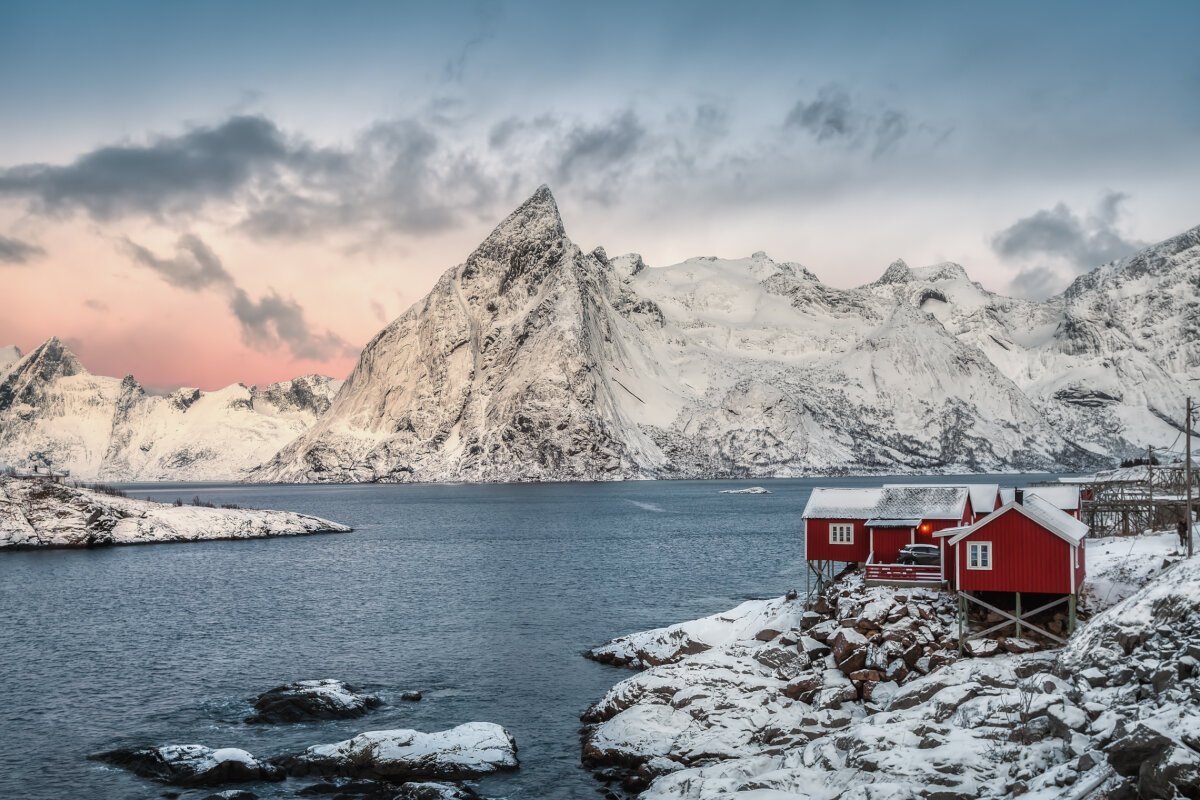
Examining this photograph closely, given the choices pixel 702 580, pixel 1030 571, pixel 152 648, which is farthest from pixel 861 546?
pixel 152 648

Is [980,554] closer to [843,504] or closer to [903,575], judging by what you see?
[903,575]

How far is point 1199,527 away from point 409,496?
169 metres

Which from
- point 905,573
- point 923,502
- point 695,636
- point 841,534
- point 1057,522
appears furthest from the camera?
point 841,534

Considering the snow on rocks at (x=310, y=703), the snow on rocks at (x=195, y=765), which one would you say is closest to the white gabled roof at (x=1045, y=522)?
the snow on rocks at (x=310, y=703)

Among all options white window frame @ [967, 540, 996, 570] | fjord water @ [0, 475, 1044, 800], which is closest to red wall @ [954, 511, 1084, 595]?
white window frame @ [967, 540, 996, 570]

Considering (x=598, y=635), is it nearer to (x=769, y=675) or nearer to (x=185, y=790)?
(x=769, y=675)

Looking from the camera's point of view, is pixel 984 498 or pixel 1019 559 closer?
pixel 1019 559

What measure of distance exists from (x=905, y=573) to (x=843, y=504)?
8.68 metres

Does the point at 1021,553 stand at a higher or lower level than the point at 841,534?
higher

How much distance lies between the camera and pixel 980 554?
3475cm

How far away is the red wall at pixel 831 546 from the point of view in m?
47.8

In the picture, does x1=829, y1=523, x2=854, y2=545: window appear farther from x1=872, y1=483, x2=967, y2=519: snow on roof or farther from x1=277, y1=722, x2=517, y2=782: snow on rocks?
x1=277, y1=722, x2=517, y2=782: snow on rocks

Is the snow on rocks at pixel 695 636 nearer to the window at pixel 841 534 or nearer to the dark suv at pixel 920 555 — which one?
the window at pixel 841 534

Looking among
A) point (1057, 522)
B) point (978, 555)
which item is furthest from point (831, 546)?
point (1057, 522)
